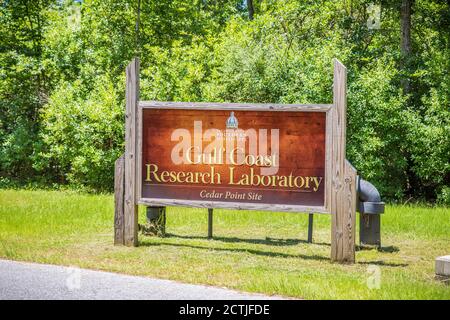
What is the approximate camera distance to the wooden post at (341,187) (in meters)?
8.64

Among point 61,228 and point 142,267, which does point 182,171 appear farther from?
point 61,228

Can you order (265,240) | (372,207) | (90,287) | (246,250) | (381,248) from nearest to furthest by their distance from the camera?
(90,287)
(246,250)
(372,207)
(381,248)
(265,240)

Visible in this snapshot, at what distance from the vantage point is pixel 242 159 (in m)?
9.44

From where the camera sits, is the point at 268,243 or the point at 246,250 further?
the point at 268,243

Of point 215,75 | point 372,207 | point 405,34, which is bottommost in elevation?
point 372,207

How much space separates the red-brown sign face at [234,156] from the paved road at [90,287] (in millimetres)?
2514

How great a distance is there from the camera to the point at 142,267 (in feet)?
26.3

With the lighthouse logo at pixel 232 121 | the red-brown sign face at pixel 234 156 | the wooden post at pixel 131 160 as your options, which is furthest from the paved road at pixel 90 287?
the lighthouse logo at pixel 232 121

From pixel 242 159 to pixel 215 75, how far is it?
1083 centimetres

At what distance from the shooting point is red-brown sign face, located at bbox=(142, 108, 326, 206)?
9062 millimetres

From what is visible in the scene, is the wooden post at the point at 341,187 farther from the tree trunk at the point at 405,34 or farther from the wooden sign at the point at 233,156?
the tree trunk at the point at 405,34

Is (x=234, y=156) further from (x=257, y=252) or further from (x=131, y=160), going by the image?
(x=131, y=160)

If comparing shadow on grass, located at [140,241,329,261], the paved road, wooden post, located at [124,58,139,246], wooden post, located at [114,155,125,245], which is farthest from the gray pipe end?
the paved road

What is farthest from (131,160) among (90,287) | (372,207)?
(372,207)
